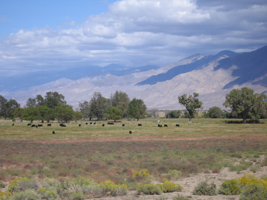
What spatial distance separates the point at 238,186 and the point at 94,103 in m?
146

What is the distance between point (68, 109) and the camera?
115 m

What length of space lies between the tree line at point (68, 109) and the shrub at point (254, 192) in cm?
10518

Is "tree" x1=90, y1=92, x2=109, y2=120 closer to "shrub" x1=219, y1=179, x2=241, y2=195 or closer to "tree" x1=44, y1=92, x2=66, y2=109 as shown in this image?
"tree" x1=44, y1=92, x2=66, y2=109

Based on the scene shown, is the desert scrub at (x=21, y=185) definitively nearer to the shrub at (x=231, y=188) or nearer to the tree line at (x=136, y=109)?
the shrub at (x=231, y=188)

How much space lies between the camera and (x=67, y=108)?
11506 cm

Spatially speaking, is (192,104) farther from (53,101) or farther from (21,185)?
(21,185)

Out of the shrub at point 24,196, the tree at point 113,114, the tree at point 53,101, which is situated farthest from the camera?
the tree at point 53,101

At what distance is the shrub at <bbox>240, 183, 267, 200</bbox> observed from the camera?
1130cm

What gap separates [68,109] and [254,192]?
351 feet

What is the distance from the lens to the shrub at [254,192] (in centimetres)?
1130

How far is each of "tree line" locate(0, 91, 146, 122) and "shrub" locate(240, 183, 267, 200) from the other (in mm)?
105176

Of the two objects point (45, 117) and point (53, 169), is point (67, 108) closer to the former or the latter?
point (45, 117)

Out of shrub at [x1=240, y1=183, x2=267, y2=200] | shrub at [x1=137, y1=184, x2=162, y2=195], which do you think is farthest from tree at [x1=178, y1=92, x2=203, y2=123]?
shrub at [x1=240, y1=183, x2=267, y2=200]

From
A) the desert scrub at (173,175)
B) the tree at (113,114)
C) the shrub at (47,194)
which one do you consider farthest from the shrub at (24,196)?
the tree at (113,114)
